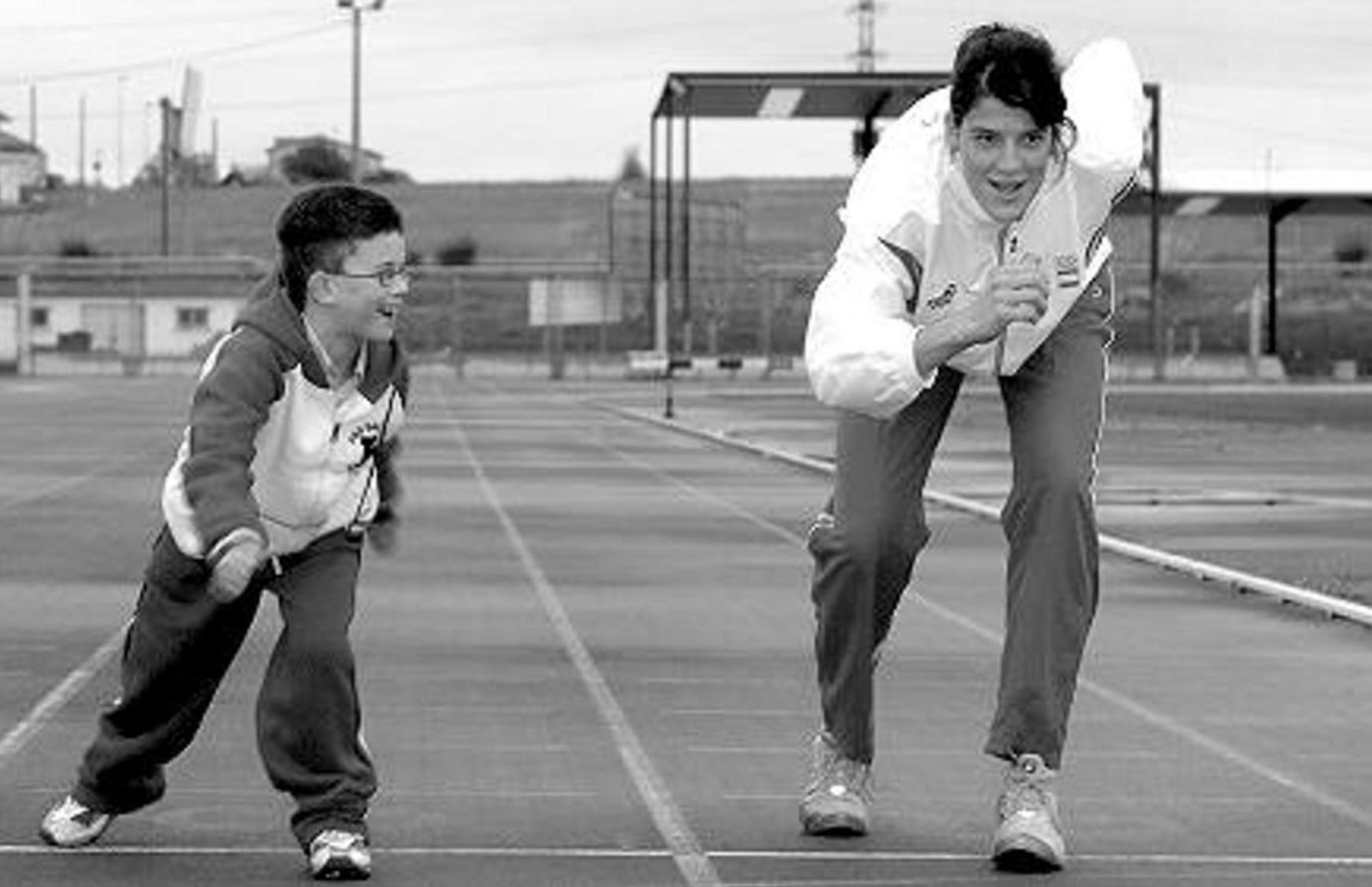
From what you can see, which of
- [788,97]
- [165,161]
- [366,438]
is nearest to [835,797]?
[366,438]

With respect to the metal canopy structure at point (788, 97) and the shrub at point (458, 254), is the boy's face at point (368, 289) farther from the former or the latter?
the shrub at point (458, 254)

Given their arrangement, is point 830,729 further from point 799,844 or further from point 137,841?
point 137,841

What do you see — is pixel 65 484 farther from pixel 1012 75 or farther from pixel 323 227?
pixel 1012 75

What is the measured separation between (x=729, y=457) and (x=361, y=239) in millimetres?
27875

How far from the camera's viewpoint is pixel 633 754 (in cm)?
1005

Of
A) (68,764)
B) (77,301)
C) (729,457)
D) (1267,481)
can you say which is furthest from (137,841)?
(77,301)

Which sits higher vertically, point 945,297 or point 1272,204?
point 1272,204

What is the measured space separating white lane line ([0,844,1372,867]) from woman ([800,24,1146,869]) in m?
0.29

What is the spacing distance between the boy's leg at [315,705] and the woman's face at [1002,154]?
175 centimetres

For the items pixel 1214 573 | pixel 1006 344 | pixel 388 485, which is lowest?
pixel 1214 573

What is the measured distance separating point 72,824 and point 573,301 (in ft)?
304

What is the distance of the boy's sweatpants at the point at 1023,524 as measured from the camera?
773 centimetres

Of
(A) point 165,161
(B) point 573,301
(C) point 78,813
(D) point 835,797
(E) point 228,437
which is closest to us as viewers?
(E) point 228,437

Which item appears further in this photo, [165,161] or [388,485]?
[165,161]
